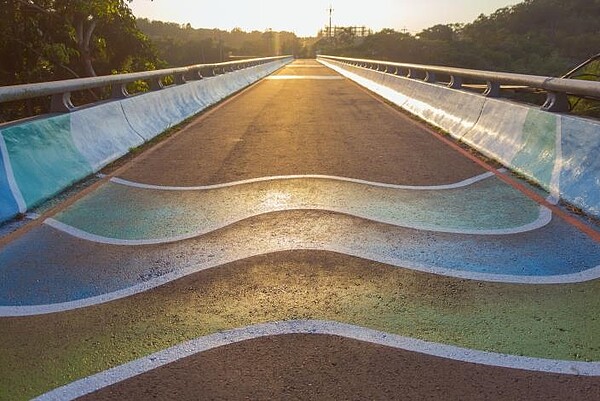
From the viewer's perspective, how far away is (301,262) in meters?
4.54

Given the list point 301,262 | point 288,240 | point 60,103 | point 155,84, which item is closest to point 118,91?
point 60,103

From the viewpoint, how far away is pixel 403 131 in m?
11.6

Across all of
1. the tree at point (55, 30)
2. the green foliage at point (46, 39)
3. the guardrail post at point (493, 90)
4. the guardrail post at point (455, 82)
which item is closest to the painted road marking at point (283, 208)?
the guardrail post at point (493, 90)

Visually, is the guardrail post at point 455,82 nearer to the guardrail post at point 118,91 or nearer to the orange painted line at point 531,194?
the orange painted line at point 531,194

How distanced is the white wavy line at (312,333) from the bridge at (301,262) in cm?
1

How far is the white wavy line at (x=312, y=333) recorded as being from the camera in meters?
2.94

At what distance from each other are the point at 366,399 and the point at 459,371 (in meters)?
0.61

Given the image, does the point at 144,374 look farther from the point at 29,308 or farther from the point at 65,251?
the point at 65,251

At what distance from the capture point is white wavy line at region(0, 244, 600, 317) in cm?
383

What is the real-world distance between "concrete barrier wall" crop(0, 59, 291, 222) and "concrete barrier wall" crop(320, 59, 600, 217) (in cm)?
615

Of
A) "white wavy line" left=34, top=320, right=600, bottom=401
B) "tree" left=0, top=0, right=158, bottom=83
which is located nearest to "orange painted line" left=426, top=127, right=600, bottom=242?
"white wavy line" left=34, top=320, right=600, bottom=401

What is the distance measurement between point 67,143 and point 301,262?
4.40 meters

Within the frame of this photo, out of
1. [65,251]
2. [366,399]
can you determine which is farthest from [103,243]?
[366,399]

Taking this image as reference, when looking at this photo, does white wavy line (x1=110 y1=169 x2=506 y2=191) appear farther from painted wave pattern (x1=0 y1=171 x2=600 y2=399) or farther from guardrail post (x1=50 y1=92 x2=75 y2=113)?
guardrail post (x1=50 y1=92 x2=75 y2=113)
